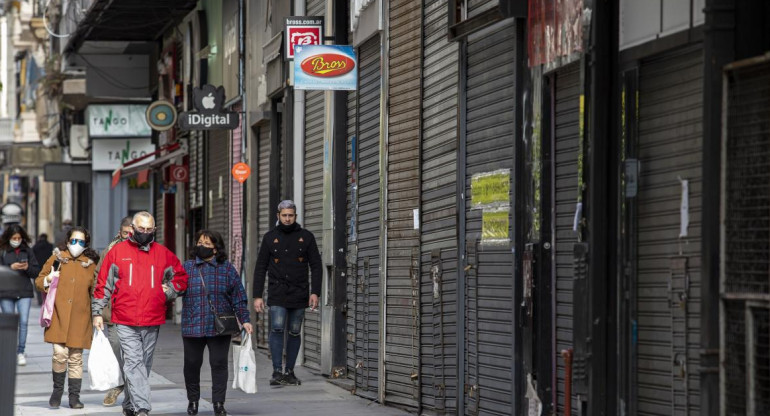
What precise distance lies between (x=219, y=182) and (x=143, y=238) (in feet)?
46.3

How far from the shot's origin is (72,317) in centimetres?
1469

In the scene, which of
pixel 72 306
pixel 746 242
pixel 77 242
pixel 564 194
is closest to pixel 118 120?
pixel 77 242

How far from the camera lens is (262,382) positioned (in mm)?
17156

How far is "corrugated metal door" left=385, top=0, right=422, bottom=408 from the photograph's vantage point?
45.2 feet

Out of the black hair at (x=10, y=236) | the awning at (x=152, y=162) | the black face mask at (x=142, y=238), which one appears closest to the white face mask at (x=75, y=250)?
the black face mask at (x=142, y=238)

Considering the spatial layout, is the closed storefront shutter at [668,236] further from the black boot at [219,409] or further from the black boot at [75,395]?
the black boot at [75,395]

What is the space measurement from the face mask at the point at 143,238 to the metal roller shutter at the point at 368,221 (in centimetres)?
293

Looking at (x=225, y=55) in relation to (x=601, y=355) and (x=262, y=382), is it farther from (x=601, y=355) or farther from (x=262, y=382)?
(x=601, y=355)

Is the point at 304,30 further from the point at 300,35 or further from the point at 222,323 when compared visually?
the point at 222,323

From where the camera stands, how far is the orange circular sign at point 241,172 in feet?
73.5

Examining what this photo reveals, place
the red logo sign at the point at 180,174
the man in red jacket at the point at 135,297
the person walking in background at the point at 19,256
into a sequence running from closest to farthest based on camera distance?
1. the man in red jacket at the point at 135,297
2. the person walking in background at the point at 19,256
3. the red logo sign at the point at 180,174

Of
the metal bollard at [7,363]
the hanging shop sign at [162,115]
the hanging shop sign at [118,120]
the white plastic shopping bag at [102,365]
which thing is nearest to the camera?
the metal bollard at [7,363]

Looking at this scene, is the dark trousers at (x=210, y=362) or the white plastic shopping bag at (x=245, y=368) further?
the white plastic shopping bag at (x=245, y=368)

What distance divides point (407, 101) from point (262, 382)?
4440 millimetres
